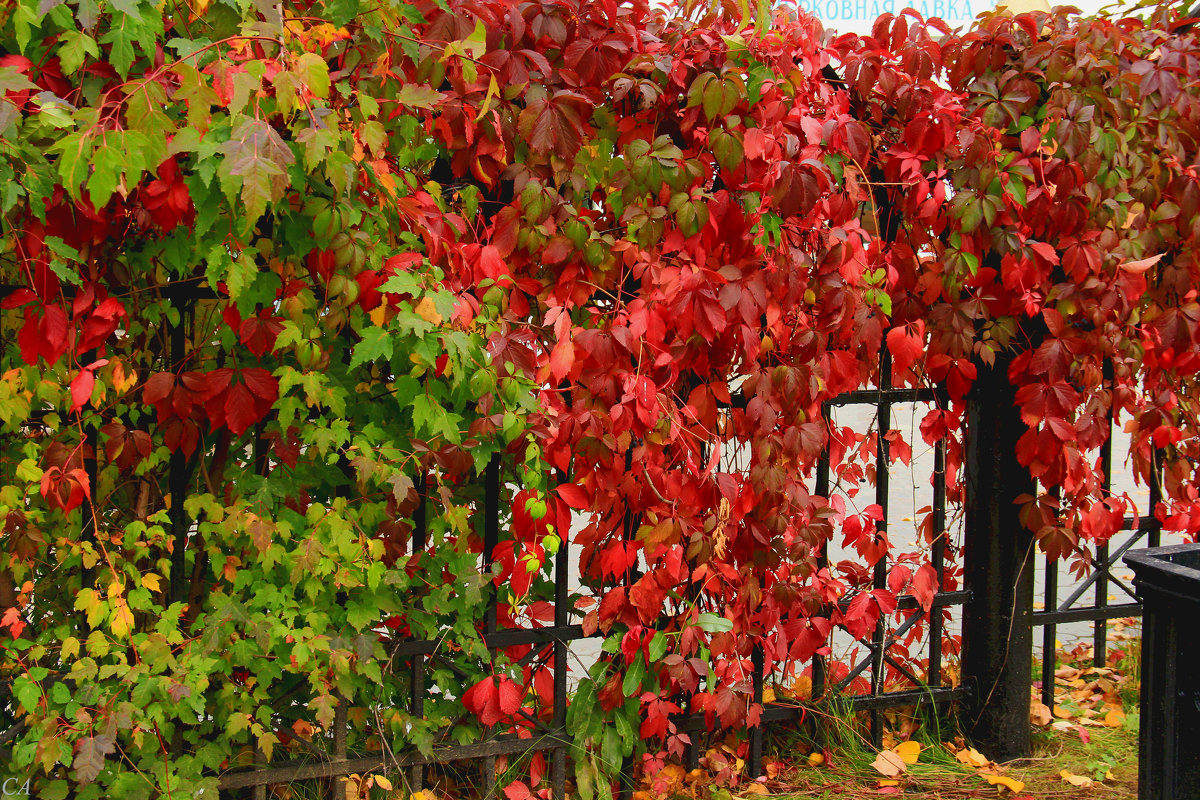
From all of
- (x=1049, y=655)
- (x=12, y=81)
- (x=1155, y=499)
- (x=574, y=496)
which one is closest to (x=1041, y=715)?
(x=1049, y=655)

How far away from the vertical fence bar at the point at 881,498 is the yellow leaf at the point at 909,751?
0.23 ft

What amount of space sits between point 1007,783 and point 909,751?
313 mm

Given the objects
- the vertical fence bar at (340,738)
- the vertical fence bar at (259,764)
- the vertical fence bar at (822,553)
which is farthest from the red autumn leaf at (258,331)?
the vertical fence bar at (822,553)

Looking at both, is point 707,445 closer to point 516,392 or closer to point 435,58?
point 516,392

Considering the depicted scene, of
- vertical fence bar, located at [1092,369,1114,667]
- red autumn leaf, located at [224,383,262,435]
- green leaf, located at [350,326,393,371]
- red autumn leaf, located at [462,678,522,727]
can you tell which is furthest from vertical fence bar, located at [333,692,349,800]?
vertical fence bar, located at [1092,369,1114,667]

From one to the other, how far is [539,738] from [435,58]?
1.94 metres

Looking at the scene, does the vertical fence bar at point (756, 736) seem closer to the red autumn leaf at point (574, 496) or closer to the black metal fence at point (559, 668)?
the black metal fence at point (559, 668)

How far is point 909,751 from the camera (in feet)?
10.8

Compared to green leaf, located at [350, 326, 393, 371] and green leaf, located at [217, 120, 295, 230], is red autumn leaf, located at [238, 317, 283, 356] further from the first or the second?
green leaf, located at [217, 120, 295, 230]

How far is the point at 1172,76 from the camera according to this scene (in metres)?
3.18

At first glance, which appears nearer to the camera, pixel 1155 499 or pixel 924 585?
pixel 924 585

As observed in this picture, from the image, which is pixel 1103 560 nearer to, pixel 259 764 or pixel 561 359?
pixel 561 359

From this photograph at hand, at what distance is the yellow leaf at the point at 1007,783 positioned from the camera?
3.12 metres

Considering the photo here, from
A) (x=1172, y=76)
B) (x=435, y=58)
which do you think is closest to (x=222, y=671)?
(x=435, y=58)
